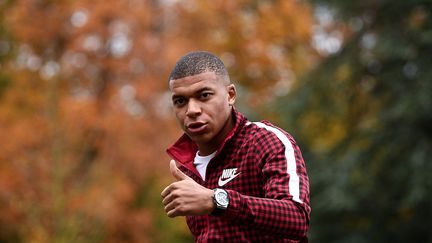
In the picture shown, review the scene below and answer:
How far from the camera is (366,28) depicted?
47.8ft

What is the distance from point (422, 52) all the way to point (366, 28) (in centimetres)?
169

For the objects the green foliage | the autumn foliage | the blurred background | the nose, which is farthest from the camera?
the autumn foliage

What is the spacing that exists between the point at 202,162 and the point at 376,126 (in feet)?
35.9

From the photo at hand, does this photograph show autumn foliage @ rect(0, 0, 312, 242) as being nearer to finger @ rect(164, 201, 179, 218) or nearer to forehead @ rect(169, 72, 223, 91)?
forehead @ rect(169, 72, 223, 91)

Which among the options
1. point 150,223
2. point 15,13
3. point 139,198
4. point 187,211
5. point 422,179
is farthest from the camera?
point 139,198

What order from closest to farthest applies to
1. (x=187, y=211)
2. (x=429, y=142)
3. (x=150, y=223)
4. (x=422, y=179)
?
1. (x=187, y=211)
2. (x=422, y=179)
3. (x=429, y=142)
4. (x=150, y=223)

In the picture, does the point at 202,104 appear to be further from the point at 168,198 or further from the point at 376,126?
the point at 376,126

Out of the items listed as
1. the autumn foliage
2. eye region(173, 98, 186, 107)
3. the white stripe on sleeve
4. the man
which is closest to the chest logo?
the man

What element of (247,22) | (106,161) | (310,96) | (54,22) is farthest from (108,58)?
(310,96)

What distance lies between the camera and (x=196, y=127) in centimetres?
306

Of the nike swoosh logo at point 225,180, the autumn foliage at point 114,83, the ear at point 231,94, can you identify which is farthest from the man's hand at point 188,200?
the autumn foliage at point 114,83

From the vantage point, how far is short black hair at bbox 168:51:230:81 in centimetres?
302

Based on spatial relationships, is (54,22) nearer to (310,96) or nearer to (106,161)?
(106,161)

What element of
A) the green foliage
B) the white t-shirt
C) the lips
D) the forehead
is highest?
the green foliage
